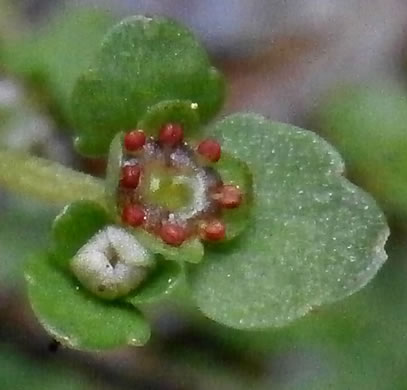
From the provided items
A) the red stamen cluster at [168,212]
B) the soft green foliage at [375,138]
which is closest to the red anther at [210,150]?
the red stamen cluster at [168,212]

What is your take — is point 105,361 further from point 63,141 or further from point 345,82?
point 345,82

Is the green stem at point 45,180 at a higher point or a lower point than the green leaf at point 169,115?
lower

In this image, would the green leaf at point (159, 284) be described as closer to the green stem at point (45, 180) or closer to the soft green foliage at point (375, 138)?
the green stem at point (45, 180)

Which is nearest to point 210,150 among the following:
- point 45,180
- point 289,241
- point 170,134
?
point 170,134

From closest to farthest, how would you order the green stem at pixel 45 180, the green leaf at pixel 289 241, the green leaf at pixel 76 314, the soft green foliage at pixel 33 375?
the green leaf at pixel 76 314 → the green leaf at pixel 289 241 → the green stem at pixel 45 180 → the soft green foliage at pixel 33 375

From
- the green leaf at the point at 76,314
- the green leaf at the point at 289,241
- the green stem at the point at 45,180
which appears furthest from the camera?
the green stem at the point at 45,180

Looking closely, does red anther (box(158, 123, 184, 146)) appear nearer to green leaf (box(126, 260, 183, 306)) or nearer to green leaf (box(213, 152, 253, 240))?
green leaf (box(213, 152, 253, 240))

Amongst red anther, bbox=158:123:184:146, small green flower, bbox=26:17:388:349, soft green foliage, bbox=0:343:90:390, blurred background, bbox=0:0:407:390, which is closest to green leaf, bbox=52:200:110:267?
small green flower, bbox=26:17:388:349
